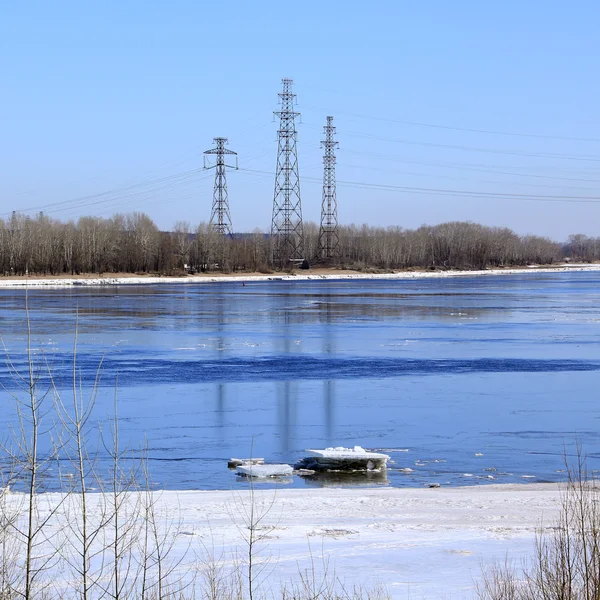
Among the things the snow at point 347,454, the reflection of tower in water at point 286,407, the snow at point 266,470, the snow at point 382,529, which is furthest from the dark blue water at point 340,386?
the snow at point 382,529

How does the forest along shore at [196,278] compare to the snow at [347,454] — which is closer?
the snow at [347,454]

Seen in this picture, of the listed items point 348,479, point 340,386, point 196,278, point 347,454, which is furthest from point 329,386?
point 196,278

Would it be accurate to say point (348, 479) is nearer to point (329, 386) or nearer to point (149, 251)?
point (329, 386)

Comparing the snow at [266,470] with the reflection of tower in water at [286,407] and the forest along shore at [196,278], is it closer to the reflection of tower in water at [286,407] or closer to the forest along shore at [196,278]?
the reflection of tower in water at [286,407]

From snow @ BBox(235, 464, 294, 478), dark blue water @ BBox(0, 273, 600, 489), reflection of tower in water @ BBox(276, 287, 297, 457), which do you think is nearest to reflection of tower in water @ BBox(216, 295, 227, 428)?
dark blue water @ BBox(0, 273, 600, 489)

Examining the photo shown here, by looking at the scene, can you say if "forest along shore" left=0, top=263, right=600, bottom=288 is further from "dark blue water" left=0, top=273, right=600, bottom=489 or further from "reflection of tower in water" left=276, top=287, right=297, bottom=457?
"reflection of tower in water" left=276, top=287, right=297, bottom=457

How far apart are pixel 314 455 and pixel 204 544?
472 centimetres

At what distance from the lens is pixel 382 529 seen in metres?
8.55

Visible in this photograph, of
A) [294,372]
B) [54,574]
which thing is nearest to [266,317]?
[294,372]

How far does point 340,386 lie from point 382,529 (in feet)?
36.8

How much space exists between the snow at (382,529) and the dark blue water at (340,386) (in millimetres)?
865

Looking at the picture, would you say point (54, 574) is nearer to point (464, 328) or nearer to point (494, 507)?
point (494, 507)

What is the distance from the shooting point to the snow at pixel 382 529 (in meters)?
6.92

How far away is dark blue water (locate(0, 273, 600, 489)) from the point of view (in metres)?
13.1
